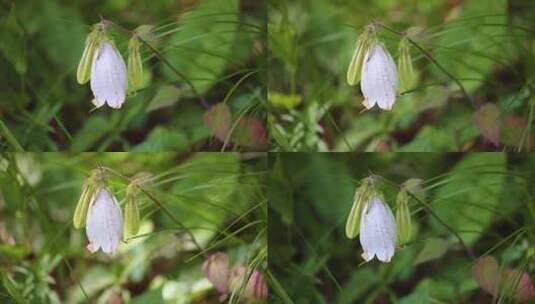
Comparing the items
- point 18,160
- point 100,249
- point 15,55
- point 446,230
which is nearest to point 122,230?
point 100,249

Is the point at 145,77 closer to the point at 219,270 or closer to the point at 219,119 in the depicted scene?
the point at 219,119

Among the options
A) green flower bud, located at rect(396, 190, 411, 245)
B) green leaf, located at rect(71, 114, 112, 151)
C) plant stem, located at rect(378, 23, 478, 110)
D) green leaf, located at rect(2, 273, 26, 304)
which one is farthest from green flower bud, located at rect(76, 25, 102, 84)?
green flower bud, located at rect(396, 190, 411, 245)

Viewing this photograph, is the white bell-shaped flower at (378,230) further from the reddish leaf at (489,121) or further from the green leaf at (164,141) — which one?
the green leaf at (164,141)

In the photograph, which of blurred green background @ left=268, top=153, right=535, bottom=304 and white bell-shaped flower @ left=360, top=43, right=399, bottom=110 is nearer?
white bell-shaped flower @ left=360, top=43, right=399, bottom=110

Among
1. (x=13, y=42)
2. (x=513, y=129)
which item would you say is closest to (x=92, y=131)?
(x=13, y=42)

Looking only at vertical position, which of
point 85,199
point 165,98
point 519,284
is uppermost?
point 165,98

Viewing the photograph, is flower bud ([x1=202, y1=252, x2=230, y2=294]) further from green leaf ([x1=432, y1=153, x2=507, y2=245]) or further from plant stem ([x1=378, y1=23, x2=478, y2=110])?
plant stem ([x1=378, y1=23, x2=478, y2=110])

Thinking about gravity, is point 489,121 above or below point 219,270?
above
